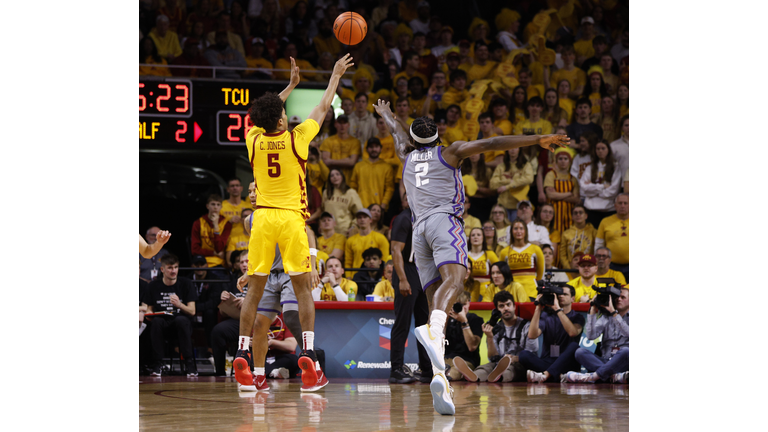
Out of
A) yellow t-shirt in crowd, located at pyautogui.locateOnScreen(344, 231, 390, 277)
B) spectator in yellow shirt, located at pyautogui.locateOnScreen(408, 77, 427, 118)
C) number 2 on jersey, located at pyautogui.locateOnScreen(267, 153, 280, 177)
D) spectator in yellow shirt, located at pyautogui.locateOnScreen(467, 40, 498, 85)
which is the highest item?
spectator in yellow shirt, located at pyautogui.locateOnScreen(467, 40, 498, 85)

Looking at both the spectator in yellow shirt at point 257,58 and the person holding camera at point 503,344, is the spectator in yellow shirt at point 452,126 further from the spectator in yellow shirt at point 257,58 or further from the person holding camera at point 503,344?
the person holding camera at point 503,344

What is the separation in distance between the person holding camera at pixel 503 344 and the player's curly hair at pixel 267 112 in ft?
13.3

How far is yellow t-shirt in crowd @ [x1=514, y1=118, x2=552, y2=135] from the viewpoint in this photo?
1344 cm

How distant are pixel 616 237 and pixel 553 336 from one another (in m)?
2.89

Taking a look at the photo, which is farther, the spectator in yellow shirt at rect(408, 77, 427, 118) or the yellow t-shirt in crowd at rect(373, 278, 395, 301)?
the spectator in yellow shirt at rect(408, 77, 427, 118)

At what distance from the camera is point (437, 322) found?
5762mm

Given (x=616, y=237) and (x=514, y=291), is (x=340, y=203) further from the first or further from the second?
(x=616, y=237)

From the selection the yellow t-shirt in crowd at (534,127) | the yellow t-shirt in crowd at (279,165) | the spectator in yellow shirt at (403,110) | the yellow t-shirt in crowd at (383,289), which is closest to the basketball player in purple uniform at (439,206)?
the yellow t-shirt in crowd at (279,165)

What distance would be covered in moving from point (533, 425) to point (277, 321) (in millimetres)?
5707

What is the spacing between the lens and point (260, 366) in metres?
7.48

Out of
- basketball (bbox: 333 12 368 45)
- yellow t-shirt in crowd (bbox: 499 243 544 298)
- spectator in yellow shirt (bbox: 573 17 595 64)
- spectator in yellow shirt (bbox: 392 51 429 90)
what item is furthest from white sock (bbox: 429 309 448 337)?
spectator in yellow shirt (bbox: 573 17 595 64)

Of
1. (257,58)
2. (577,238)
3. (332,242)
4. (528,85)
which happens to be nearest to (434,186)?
(332,242)

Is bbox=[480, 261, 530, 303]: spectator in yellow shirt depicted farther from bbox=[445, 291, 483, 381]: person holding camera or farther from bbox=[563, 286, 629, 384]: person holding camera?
bbox=[563, 286, 629, 384]: person holding camera

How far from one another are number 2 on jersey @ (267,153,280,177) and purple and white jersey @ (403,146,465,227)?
1246 mm
